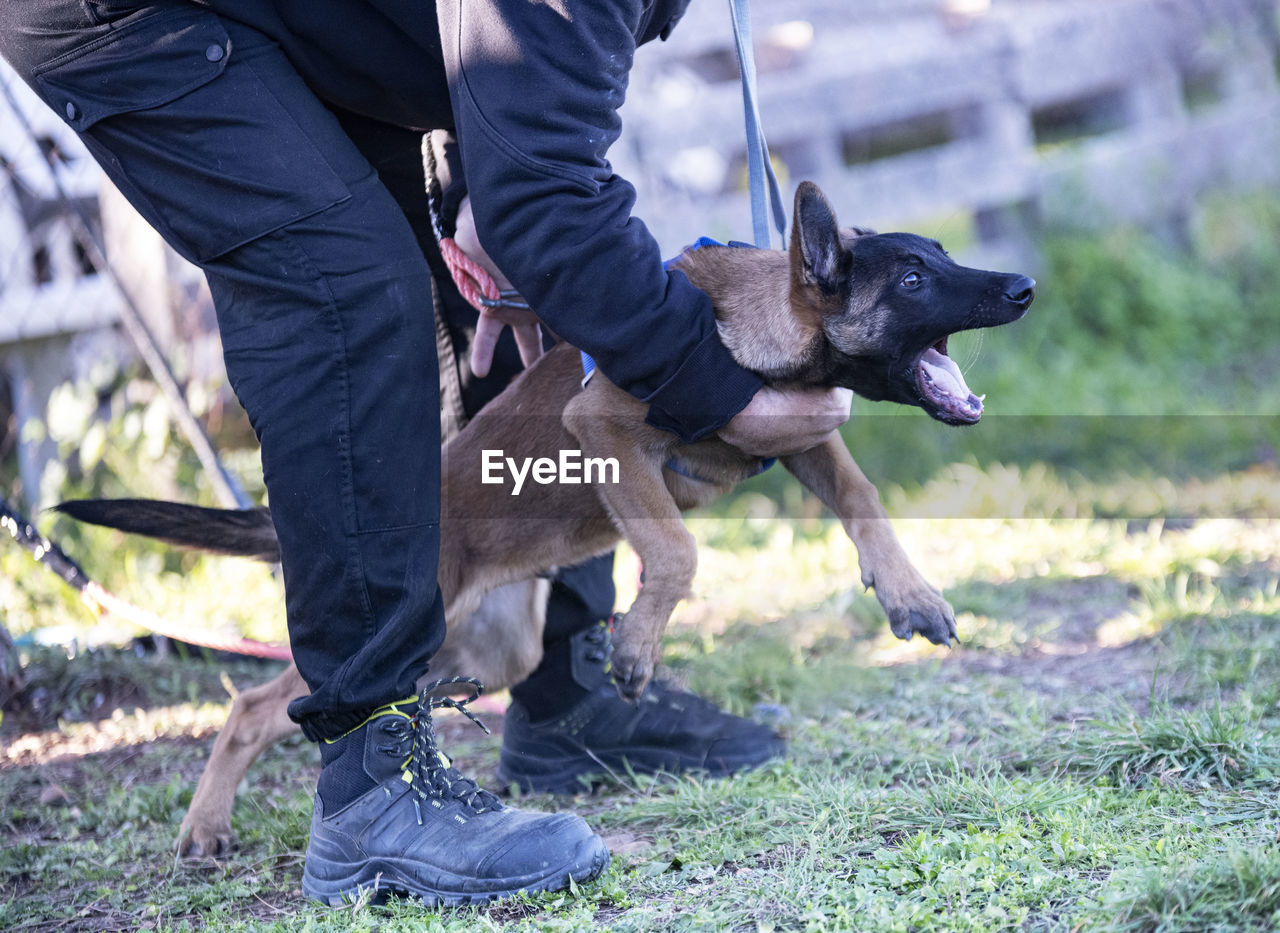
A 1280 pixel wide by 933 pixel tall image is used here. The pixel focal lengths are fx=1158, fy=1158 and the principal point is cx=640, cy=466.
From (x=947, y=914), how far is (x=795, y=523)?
11.3ft

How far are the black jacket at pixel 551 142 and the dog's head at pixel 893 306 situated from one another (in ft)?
0.93

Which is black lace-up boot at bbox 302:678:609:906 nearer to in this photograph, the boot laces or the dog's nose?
the boot laces

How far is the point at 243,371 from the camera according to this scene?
198cm

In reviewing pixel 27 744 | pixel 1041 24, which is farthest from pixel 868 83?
pixel 27 744

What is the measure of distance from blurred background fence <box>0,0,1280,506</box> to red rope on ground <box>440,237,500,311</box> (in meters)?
3.00

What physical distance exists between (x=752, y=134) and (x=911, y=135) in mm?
5878

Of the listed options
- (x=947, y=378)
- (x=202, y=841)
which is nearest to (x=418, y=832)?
(x=202, y=841)

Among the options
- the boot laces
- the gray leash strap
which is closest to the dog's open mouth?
the gray leash strap

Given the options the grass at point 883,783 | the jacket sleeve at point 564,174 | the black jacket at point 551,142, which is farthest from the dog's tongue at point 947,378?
the grass at point 883,783

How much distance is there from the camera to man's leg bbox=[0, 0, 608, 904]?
1889 millimetres

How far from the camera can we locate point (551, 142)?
6.02ft

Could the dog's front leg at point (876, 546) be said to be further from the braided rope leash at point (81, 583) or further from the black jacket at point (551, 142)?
the braided rope leash at point (81, 583)

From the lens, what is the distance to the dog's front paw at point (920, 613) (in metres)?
2.25

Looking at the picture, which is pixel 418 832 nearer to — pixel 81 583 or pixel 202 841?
pixel 202 841
